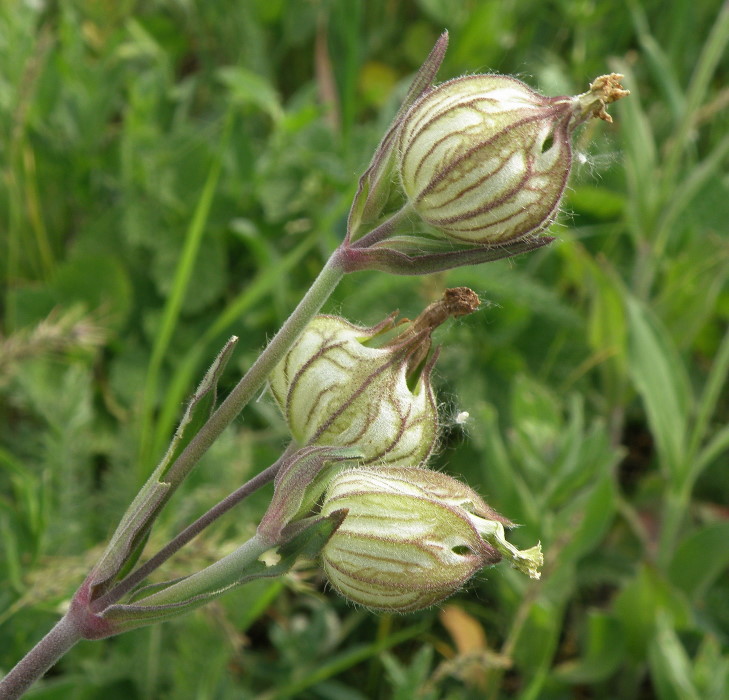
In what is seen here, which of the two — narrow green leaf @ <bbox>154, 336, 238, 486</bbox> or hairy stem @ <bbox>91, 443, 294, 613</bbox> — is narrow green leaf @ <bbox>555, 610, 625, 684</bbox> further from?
narrow green leaf @ <bbox>154, 336, 238, 486</bbox>

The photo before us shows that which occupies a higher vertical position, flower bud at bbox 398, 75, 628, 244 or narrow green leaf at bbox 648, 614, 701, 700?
flower bud at bbox 398, 75, 628, 244

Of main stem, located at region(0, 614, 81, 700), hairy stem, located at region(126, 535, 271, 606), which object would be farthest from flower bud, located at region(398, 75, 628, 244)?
main stem, located at region(0, 614, 81, 700)

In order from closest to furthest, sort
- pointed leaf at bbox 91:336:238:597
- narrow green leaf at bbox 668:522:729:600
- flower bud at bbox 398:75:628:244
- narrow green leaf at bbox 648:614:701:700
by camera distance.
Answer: flower bud at bbox 398:75:628:244 < pointed leaf at bbox 91:336:238:597 < narrow green leaf at bbox 648:614:701:700 < narrow green leaf at bbox 668:522:729:600

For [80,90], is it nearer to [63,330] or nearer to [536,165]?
[63,330]

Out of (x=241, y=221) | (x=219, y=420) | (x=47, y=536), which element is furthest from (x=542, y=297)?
(x=219, y=420)

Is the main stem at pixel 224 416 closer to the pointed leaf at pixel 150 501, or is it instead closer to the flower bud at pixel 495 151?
the pointed leaf at pixel 150 501

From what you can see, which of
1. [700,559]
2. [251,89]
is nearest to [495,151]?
[700,559]
